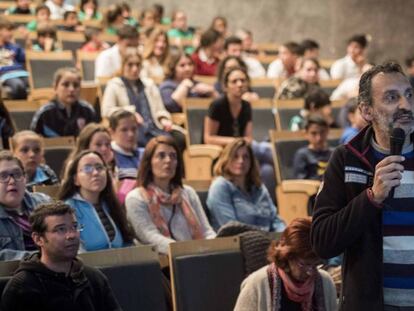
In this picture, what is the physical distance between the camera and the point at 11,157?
11.7 feet

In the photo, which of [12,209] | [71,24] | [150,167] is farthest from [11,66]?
[12,209]

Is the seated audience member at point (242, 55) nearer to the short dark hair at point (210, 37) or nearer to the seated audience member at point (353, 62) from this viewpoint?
the short dark hair at point (210, 37)

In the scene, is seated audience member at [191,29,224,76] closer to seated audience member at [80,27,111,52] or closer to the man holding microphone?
seated audience member at [80,27,111,52]

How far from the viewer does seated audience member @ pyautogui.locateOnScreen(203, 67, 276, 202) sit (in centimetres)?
605

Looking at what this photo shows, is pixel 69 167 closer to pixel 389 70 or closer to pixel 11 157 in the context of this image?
pixel 11 157

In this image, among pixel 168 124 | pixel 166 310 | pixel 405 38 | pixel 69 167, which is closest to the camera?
pixel 166 310

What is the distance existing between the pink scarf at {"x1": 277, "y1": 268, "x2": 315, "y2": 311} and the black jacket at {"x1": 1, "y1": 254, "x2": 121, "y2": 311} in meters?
0.52

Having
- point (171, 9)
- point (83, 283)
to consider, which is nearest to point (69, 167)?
point (83, 283)

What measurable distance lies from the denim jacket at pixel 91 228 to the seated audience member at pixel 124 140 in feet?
3.72

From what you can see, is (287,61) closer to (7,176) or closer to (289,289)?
(7,176)

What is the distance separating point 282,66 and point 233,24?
115 inches

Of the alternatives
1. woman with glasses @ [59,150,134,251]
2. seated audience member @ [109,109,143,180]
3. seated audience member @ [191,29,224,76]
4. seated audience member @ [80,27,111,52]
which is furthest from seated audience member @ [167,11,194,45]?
woman with glasses @ [59,150,134,251]

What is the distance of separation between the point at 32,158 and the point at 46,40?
392 cm

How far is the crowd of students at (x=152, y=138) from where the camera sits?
3.96 metres
